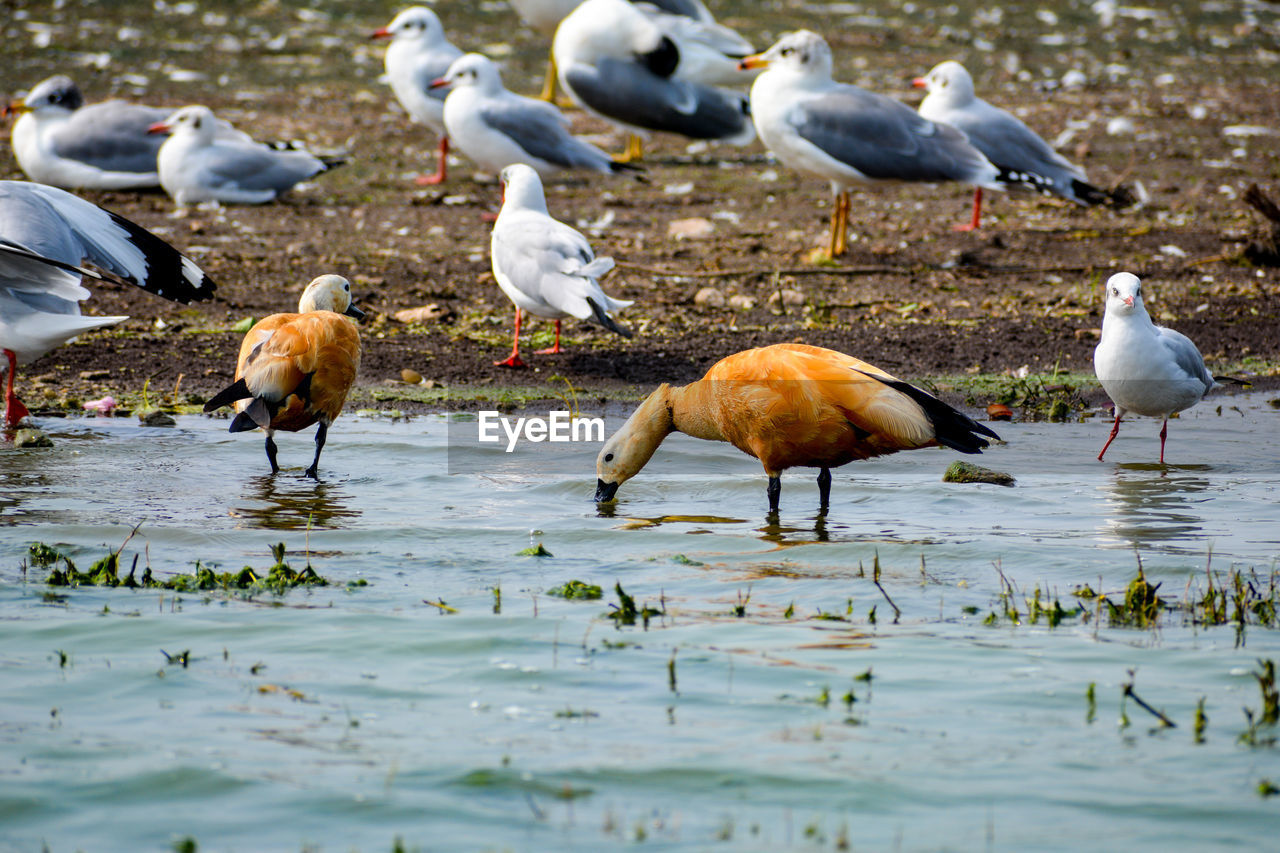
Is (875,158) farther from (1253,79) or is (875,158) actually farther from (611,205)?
(1253,79)

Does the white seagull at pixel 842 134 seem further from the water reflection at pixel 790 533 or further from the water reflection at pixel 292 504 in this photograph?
the water reflection at pixel 292 504

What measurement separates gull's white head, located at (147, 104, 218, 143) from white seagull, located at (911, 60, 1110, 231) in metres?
5.66

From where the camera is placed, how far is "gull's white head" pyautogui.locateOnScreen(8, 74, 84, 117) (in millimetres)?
12828

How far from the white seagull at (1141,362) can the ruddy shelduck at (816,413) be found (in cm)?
124

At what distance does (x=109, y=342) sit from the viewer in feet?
30.7

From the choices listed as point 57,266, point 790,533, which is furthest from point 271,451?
point 790,533

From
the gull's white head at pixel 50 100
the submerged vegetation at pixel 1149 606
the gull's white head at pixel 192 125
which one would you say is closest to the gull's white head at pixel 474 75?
the gull's white head at pixel 192 125

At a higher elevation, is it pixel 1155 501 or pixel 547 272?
pixel 547 272

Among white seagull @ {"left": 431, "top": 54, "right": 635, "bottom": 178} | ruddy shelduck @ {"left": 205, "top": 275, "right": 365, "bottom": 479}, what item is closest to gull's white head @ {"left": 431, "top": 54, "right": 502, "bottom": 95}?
white seagull @ {"left": 431, "top": 54, "right": 635, "bottom": 178}

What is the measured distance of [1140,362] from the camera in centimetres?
727

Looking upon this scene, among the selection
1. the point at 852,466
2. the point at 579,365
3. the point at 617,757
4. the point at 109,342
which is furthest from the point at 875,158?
the point at 617,757

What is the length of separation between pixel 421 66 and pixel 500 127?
1612mm

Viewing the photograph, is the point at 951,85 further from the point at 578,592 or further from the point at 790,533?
the point at 578,592

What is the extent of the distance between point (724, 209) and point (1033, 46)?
7728 mm
